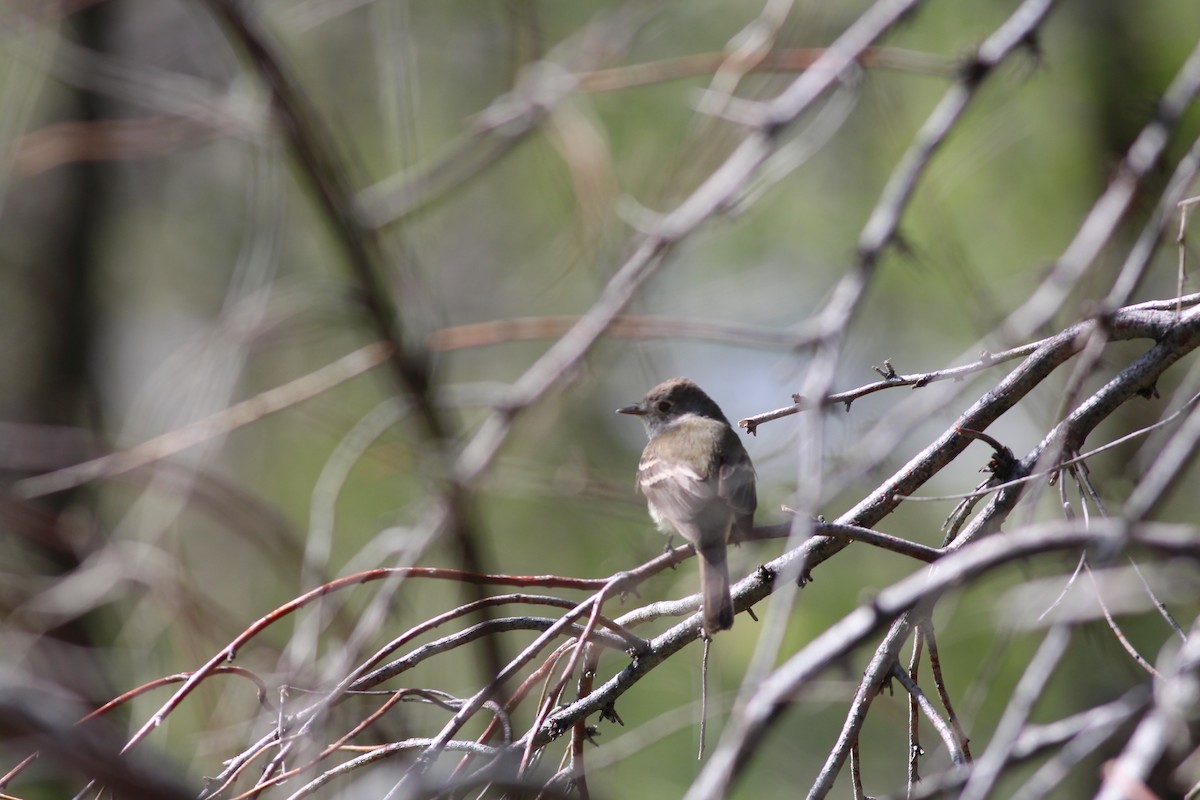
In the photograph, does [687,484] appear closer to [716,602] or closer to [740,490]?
[740,490]

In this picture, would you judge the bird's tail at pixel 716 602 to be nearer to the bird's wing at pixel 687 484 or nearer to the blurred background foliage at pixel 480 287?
the blurred background foliage at pixel 480 287

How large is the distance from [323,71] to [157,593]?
5910 mm

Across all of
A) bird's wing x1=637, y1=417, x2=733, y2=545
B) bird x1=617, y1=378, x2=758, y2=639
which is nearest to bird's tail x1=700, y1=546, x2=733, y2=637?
bird x1=617, y1=378, x2=758, y2=639

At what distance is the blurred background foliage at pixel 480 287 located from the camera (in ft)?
12.4

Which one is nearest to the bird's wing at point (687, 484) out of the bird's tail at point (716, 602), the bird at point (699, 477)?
the bird at point (699, 477)

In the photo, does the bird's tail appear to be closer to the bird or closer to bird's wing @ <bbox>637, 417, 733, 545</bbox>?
the bird

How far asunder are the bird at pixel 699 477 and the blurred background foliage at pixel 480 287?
119 mm

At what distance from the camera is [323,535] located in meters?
3.50

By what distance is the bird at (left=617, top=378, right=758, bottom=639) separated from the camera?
283cm

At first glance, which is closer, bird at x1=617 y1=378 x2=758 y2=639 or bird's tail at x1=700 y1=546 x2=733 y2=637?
bird's tail at x1=700 y1=546 x2=733 y2=637

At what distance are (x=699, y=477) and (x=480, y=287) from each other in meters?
5.88

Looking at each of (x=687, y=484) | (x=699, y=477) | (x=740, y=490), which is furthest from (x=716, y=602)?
(x=699, y=477)

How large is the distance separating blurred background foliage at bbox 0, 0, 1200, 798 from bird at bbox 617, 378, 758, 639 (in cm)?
12

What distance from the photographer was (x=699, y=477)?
12.4ft
